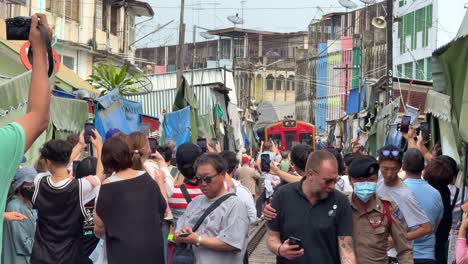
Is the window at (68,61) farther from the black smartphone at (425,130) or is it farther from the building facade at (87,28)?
the black smartphone at (425,130)

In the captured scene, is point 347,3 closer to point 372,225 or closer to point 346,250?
point 372,225

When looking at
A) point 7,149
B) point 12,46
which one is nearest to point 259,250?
point 12,46

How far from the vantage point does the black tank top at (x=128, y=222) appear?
739 cm

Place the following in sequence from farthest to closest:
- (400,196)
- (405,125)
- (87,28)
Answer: (87,28) → (405,125) → (400,196)

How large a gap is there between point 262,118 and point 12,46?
7843cm

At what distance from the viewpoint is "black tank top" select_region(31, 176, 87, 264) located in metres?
8.29

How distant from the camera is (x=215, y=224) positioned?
7355 mm

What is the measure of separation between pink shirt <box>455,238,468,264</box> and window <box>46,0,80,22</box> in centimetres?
3146

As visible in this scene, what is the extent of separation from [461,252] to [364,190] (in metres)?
0.94

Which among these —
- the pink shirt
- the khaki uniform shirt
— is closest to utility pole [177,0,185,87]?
the pink shirt

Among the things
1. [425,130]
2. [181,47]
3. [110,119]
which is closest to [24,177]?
[425,130]

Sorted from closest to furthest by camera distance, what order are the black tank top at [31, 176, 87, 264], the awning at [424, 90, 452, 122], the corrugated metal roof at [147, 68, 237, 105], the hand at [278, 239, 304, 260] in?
1. the hand at [278, 239, 304, 260]
2. the black tank top at [31, 176, 87, 264]
3. the awning at [424, 90, 452, 122]
4. the corrugated metal roof at [147, 68, 237, 105]

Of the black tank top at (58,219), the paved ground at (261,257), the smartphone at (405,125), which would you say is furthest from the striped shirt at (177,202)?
the paved ground at (261,257)

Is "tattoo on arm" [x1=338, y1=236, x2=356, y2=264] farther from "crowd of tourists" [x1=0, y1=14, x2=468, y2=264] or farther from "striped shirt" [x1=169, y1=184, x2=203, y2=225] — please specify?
"striped shirt" [x1=169, y1=184, x2=203, y2=225]
